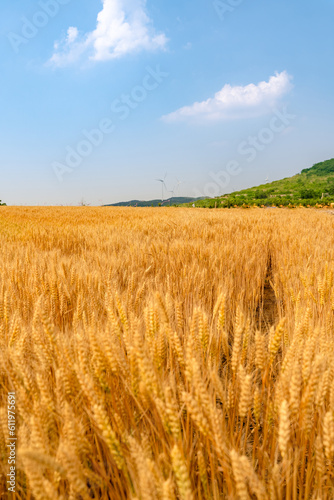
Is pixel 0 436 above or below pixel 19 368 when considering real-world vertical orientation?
below

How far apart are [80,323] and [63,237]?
2486 mm

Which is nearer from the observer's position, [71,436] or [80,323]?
[71,436]

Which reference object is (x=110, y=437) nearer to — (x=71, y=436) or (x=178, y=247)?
(x=71, y=436)

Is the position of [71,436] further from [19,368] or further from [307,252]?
[307,252]

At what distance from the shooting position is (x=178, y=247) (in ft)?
8.57

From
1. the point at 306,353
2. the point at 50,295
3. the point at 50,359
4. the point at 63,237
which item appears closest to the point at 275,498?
the point at 306,353

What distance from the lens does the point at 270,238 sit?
3770 millimetres

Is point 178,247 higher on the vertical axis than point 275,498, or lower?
higher

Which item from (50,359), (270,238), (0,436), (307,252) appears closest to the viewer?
(0,436)

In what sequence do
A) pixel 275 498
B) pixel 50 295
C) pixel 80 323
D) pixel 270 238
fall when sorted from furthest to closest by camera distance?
1. pixel 270 238
2. pixel 50 295
3. pixel 80 323
4. pixel 275 498

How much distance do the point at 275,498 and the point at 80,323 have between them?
893 millimetres

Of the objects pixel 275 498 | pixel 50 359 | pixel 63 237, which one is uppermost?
pixel 63 237

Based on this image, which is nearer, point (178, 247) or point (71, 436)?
point (71, 436)

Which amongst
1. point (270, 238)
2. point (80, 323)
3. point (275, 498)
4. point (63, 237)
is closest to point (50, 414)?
point (275, 498)
